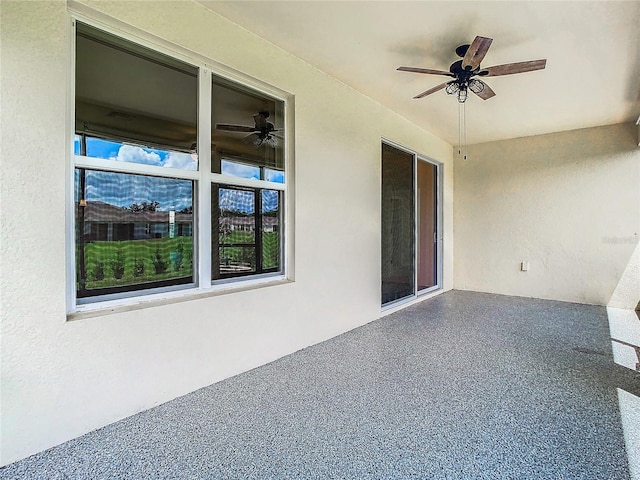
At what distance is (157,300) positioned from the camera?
7.39ft

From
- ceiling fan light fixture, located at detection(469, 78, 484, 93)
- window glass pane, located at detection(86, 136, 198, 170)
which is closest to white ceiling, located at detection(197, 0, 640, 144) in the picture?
ceiling fan light fixture, located at detection(469, 78, 484, 93)

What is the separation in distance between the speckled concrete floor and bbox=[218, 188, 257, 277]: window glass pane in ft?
2.79

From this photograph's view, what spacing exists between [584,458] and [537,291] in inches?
179

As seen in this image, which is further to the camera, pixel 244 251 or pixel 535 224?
pixel 535 224

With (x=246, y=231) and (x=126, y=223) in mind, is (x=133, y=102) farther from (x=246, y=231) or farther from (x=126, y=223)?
(x=246, y=231)

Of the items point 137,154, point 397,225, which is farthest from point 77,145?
point 397,225

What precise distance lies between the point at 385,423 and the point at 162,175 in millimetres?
2095

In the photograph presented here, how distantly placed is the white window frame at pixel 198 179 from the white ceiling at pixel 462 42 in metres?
0.41

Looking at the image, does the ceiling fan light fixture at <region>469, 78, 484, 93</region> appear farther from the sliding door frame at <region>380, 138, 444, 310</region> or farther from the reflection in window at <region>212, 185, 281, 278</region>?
the reflection in window at <region>212, 185, 281, 278</region>

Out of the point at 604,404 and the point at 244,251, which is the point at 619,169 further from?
the point at 244,251

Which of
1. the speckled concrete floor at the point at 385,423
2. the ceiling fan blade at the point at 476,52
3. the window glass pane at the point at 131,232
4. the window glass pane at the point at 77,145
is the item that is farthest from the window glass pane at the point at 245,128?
the speckled concrete floor at the point at 385,423

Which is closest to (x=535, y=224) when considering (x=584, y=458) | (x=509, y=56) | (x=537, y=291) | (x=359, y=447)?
(x=537, y=291)

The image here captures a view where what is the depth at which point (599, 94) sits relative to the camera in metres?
3.87

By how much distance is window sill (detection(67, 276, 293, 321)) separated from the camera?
1.96 m
